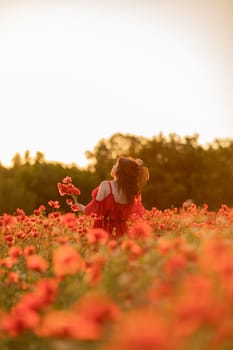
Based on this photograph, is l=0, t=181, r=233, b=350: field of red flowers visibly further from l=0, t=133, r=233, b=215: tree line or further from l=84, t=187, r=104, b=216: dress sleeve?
l=0, t=133, r=233, b=215: tree line

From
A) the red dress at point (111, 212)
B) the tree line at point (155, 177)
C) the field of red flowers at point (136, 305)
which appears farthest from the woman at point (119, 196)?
the tree line at point (155, 177)

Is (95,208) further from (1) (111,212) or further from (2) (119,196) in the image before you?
(2) (119,196)

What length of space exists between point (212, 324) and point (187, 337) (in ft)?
0.44

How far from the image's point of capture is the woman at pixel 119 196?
22.3 ft

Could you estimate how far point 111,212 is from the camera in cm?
707

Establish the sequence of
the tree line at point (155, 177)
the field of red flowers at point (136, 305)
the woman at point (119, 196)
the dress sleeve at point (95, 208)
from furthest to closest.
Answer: the tree line at point (155, 177) → the dress sleeve at point (95, 208) → the woman at point (119, 196) → the field of red flowers at point (136, 305)

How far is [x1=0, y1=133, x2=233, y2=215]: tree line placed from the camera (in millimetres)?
25864

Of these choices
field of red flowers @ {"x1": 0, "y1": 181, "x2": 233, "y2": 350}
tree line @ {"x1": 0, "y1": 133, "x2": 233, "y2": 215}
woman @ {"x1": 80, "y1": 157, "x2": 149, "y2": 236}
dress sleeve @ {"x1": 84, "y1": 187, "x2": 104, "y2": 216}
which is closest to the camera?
field of red flowers @ {"x1": 0, "y1": 181, "x2": 233, "y2": 350}

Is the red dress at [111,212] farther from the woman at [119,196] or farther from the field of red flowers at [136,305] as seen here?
the field of red flowers at [136,305]

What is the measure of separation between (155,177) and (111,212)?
73.1 feet

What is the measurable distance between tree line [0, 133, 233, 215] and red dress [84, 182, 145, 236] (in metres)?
17.1

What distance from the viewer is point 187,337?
6.15 ft

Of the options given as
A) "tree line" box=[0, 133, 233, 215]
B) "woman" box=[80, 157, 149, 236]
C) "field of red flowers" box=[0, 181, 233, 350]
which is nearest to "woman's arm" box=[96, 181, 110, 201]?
"woman" box=[80, 157, 149, 236]

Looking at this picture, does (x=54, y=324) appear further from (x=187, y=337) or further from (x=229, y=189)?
(x=229, y=189)
